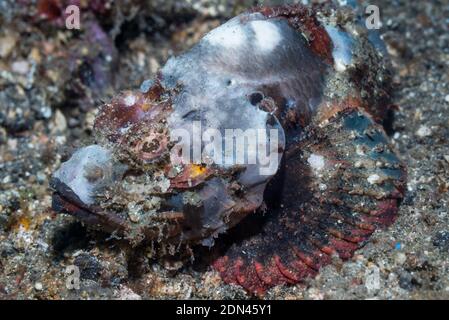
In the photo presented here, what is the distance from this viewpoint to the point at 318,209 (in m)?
3.50

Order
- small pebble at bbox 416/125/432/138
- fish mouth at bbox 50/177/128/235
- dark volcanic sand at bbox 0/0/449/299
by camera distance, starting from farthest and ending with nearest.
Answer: small pebble at bbox 416/125/432/138, dark volcanic sand at bbox 0/0/449/299, fish mouth at bbox 50/177/128/235

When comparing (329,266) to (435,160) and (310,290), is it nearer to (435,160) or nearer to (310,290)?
(310,290)

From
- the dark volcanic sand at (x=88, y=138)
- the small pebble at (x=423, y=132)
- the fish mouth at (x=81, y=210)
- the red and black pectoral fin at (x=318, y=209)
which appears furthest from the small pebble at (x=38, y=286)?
the small pebble at (x=423, y=132)

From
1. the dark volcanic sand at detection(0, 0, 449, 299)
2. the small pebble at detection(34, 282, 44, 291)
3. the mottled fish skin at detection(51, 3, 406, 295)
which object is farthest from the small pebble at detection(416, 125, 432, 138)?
the small pebble at detection(34, 282, 44, 291)

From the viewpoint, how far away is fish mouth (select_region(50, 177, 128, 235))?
3071mm

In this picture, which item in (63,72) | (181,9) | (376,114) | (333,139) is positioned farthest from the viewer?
(181,9)

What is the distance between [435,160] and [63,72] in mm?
3767

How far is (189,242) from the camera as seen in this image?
10.9ft

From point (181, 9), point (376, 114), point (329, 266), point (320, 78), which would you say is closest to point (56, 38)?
point (181, 9)

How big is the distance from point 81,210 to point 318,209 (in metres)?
1.65

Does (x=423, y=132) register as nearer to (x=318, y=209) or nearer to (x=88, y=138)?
(x=318, y=209)

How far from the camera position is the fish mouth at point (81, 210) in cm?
307

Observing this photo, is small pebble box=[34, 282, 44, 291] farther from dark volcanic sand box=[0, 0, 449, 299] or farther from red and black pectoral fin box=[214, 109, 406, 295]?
red and black pectoral fin box=[214, 109, 406, 295]

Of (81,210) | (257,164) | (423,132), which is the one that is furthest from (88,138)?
(423,132)
